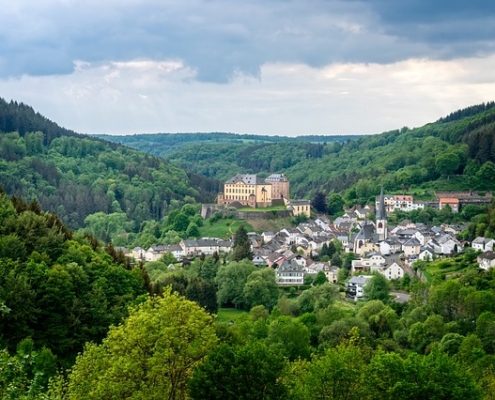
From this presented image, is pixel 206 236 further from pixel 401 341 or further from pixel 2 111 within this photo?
pixel 2 111

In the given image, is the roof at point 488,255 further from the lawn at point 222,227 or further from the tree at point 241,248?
the lawn at point 222,227

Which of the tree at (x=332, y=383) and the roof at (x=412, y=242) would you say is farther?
the roof at (x=412, y=242)

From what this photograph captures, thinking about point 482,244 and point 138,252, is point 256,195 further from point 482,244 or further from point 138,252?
point 482,244

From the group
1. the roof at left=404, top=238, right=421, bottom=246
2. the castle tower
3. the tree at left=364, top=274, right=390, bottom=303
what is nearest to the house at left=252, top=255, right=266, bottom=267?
the roof at left=404, top=238, right=421, bottom=246

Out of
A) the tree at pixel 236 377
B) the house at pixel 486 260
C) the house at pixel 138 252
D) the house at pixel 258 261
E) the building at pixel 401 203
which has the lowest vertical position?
the house at pixel 138 252

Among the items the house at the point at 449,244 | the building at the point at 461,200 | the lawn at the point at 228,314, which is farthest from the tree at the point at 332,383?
the building at the point at 461,200

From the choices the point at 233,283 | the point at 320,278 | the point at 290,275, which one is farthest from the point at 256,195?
the point at 233,283
